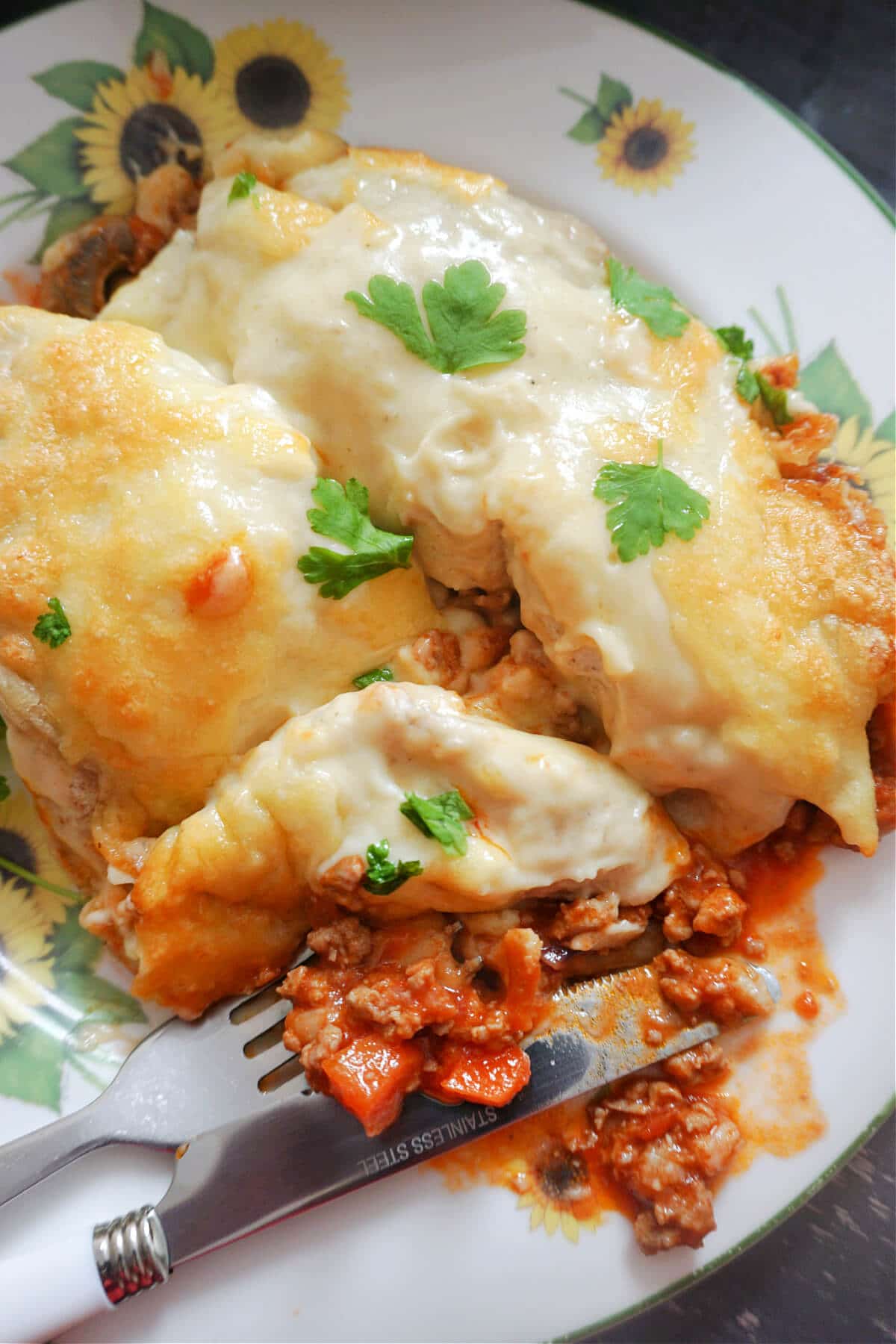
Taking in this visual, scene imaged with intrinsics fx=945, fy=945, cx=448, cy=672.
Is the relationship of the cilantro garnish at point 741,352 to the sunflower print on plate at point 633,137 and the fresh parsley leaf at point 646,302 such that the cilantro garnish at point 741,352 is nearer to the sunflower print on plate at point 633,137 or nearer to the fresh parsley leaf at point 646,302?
the fresh parsley leaf at point 646,302

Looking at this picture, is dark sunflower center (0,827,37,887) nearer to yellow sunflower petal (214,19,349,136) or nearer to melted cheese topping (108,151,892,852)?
melted cheese topping (108,151,892,852)

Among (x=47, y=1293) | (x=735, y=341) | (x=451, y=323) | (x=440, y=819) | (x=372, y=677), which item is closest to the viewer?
(x=47, y=1293)

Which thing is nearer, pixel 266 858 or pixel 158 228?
pixel 266 858

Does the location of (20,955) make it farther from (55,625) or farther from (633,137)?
(633,137)

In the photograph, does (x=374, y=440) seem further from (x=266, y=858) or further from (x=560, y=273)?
(x=266, y=858)

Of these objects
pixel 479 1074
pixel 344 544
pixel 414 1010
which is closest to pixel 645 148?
pixel 344 544

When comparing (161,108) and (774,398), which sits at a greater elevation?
(774,398)

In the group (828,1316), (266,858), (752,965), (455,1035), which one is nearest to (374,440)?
(266,858)
